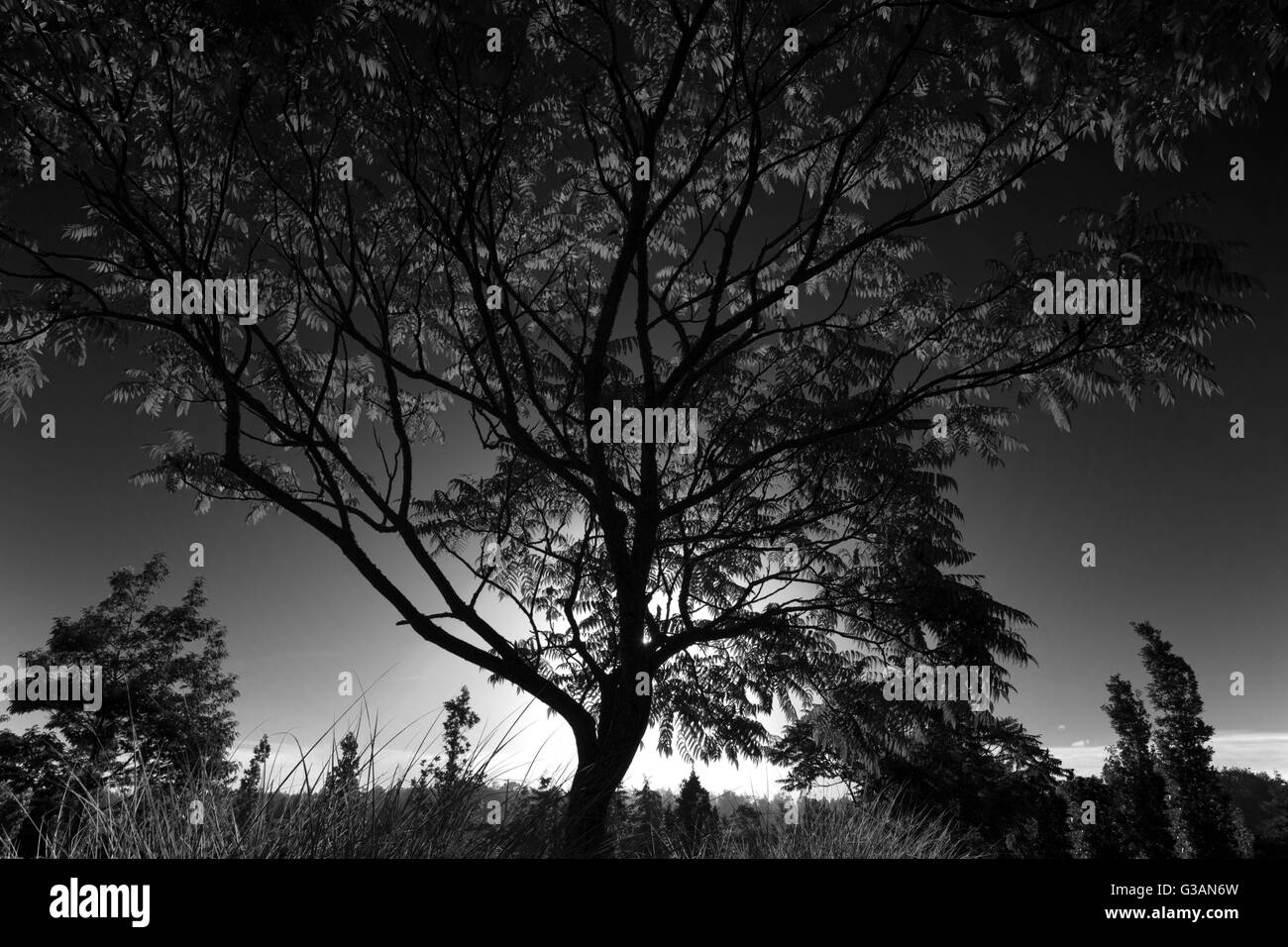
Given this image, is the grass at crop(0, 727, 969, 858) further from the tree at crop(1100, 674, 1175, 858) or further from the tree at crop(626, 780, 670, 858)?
the tree at crop(1100, 674, 1175, 858)

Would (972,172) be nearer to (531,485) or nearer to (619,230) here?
(619,230)

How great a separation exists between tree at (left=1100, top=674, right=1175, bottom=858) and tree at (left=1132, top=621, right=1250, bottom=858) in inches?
→ 50.9

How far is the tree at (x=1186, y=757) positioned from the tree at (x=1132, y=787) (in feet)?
4.24

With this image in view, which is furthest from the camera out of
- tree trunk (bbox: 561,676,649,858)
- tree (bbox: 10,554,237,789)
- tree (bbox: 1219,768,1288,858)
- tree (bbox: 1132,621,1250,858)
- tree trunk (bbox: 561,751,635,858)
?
tree (bbox: 1219,768,1288,858)

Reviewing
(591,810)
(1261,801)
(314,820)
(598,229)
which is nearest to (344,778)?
(314,820)

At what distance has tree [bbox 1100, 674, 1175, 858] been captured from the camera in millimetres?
44812

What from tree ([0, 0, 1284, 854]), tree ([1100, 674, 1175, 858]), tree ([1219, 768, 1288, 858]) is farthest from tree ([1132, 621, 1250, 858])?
tree ([0, 0, 1284, 854])

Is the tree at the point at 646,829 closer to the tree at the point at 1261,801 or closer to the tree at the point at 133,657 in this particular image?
the tree at the point at 133,657

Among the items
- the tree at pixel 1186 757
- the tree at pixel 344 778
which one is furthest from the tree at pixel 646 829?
the tree at pixel 1186 757

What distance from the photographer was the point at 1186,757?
43.8 meters

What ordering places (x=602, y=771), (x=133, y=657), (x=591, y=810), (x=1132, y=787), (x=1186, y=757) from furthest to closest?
(x=1132, y=787), (x=1186, y=757), (x=133, y=657), (x=602, y=771), (x=591, y=810)

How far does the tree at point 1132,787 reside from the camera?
44.8 metres

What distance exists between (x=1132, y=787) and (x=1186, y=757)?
6365mm

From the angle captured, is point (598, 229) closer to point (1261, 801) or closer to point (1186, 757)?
point (1186, 757)
